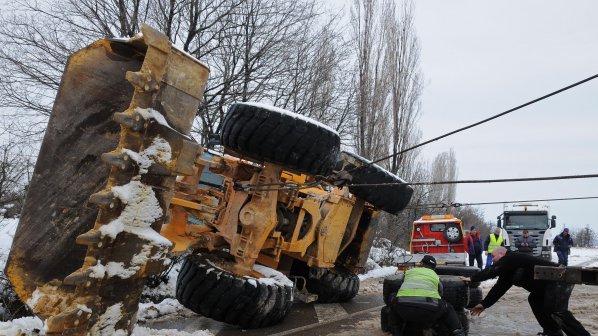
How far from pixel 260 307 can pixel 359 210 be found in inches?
109

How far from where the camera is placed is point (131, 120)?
1960 mm

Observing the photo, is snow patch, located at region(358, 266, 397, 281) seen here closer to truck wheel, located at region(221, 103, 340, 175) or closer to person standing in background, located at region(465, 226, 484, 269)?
person standing in background, located at region(465, 226, 484, 269)

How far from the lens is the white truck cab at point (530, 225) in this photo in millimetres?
19078

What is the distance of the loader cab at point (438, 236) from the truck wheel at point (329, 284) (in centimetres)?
757

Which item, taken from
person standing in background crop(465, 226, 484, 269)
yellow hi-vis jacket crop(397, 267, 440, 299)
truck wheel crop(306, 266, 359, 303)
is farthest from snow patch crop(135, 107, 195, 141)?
person standing in background crop(465, 226, 484, 269)

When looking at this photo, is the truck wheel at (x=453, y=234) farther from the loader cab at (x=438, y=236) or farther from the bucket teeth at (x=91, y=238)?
the bucket teeth at (x=91, y=238)

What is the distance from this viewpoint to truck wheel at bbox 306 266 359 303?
24.2ft

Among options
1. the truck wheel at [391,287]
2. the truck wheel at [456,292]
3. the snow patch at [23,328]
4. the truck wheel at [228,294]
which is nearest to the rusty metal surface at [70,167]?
the snow patch at [23,328]

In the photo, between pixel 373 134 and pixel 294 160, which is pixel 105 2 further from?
pixel 373 134

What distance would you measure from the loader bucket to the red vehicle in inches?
499

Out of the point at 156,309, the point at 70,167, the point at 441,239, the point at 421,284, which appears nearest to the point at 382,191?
the point at 421,284

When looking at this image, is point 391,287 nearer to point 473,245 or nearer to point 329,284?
point 329,284

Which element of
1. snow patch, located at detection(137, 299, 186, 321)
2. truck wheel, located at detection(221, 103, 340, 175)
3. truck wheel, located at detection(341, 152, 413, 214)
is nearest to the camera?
truck wheel, located at detection(221, 103, 340, 175)

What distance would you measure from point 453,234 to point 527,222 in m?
7.48
